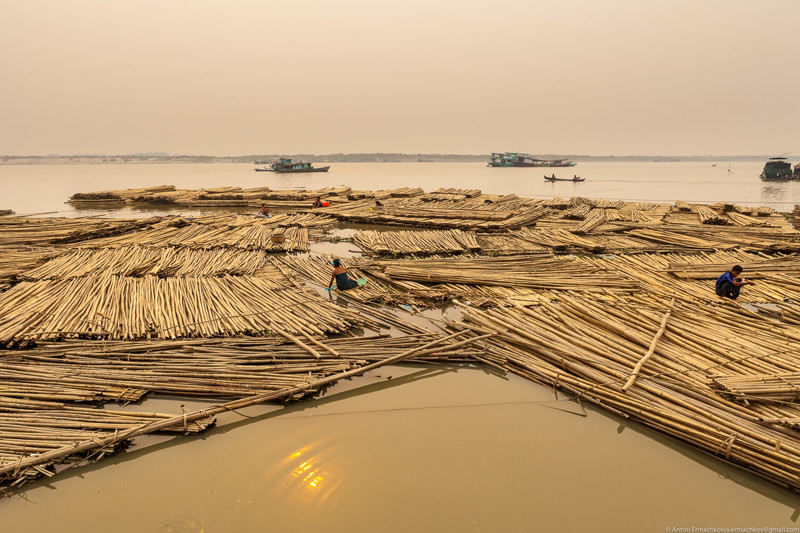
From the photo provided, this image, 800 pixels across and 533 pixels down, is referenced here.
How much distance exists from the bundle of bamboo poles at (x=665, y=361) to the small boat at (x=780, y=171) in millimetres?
56708

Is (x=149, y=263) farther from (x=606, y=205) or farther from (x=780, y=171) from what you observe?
(x=780, y=171)

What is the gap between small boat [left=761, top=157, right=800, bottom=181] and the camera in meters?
47.5

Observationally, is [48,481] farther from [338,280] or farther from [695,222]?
[695,222]

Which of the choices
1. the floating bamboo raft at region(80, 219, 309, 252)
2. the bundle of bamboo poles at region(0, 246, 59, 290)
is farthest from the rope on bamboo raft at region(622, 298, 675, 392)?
the bundle of bamboo poles at region(0, 246, 59, 290)

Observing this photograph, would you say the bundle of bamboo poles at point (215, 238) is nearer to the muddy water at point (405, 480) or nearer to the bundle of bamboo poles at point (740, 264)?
the muddy water at point (405, 480)

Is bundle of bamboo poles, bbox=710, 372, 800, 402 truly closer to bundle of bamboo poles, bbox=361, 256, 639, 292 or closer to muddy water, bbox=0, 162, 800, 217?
bundle of bamboo poles, bbox=361, 256, 639, 292

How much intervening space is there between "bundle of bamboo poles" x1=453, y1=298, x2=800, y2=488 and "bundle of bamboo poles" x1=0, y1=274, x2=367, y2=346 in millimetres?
2958

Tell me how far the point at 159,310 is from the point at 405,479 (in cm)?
566

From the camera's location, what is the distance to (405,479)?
4391mm

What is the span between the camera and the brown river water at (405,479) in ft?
12.8

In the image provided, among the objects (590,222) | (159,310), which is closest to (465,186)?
(590,222)

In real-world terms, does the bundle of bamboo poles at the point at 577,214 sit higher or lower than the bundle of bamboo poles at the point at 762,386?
higher

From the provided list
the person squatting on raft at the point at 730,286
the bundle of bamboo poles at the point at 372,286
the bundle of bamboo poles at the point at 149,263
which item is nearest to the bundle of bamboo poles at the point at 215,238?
the bundle of bamboo poles at the point at 149,263

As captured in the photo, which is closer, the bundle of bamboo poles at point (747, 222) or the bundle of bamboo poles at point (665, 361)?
the bundle of bamboo poles at point (665, 361)
